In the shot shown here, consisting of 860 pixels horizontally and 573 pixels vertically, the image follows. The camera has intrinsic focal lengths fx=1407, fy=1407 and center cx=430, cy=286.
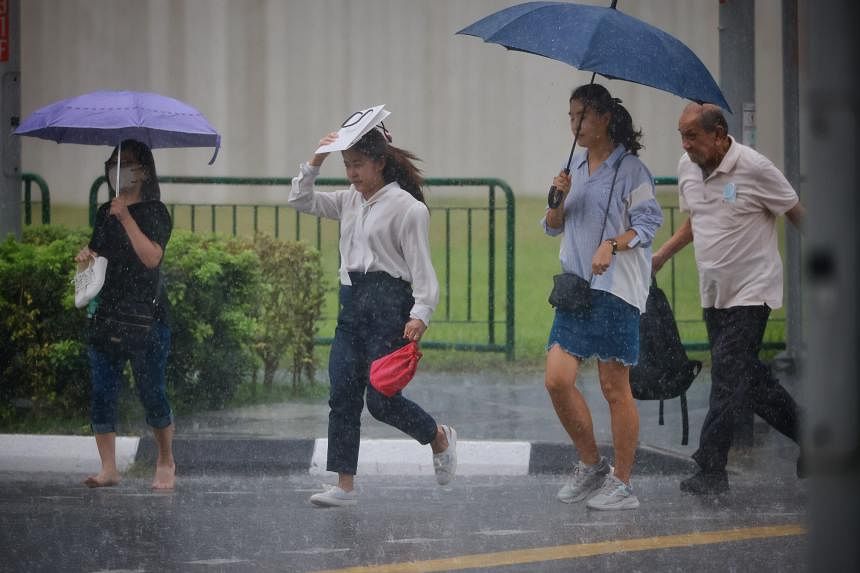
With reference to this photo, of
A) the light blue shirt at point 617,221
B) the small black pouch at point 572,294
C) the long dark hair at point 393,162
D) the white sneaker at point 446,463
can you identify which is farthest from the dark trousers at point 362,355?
the light blue shirt at point 617,221

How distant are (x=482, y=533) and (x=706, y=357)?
18.8 feet

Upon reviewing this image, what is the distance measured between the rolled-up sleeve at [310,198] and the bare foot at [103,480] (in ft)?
4.68

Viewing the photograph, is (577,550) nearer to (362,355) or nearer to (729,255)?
(362,355)

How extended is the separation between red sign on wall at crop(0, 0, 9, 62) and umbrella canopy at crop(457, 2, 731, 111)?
2887 mm

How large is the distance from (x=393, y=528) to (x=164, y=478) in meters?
1.32

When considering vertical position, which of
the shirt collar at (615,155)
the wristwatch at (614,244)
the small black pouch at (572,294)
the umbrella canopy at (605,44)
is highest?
the umbrella canopy at (605,44)

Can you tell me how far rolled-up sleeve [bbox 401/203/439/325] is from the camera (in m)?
5.37

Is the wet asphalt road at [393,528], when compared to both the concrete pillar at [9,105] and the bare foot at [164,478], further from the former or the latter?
the concrete pillar at [9,105]

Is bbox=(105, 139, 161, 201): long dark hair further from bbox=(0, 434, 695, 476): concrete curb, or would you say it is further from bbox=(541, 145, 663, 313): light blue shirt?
bbox=(541, 145, 663, 313): light blue shirt

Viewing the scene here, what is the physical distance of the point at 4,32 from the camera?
7281 mm

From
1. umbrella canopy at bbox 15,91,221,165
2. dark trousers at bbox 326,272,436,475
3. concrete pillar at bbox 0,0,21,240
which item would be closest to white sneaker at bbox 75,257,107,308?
umbrella canopy at bbox 15,91,221,165

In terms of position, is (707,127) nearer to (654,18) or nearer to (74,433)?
(74,433)

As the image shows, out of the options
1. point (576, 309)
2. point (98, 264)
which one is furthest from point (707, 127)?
point (98, 264)

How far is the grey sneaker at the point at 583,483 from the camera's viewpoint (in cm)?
552
